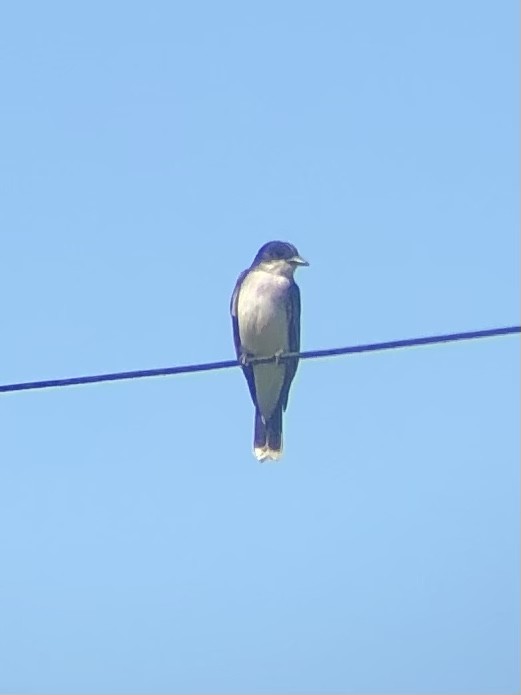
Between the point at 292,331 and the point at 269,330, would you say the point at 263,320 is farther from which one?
the point at 292,331

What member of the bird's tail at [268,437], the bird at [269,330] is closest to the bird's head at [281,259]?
the bird at [269,330]

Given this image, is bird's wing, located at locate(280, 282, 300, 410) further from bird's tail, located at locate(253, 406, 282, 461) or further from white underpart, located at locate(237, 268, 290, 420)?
bird's tail, located at locate(253, 406, 282, 461)

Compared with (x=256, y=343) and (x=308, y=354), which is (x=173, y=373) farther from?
(x=256, y=343)

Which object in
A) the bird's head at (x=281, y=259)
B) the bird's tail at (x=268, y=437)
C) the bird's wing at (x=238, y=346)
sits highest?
the bird's head at (x=281, y=259)

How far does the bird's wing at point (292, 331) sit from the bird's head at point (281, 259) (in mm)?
167

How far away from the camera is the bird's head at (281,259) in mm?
16156

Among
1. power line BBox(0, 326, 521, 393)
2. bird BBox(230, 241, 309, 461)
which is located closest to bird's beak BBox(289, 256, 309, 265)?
bird BBox(230, 241, 309, 461)

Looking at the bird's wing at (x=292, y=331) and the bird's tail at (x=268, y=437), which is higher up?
the bird's wing at (x=292, y=331)

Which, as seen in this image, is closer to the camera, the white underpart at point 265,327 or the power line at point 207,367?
the power line at point 207,367

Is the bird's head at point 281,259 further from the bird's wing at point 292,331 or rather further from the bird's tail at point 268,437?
the bird's tail at point 268,437

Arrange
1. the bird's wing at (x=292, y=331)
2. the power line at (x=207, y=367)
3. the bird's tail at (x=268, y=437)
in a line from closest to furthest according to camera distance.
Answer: the power line at (x=207, y=367) < the bird's tail at (x=268, y=437) < the bird's wing at (x=292, y=331)

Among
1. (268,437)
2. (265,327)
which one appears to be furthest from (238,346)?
(268,437)

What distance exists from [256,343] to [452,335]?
6064 mm

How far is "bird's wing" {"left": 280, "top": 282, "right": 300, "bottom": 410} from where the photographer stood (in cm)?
1593
